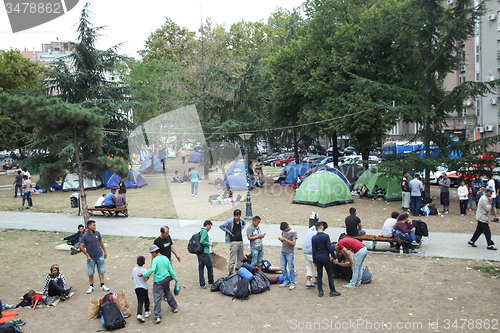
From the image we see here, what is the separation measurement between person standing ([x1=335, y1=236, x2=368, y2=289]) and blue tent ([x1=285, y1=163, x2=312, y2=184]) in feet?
58.5

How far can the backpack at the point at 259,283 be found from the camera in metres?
8.40

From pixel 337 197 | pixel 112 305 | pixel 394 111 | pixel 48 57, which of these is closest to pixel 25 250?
pixel 112 305

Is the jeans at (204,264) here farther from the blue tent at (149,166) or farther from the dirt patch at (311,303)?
the blue tent at (149,166)

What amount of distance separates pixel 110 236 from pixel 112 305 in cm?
731

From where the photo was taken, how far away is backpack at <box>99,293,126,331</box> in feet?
22.7

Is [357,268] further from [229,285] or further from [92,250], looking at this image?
[92,250]

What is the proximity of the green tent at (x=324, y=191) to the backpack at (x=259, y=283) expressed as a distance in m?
10.2

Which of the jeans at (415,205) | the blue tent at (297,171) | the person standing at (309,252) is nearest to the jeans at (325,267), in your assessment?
the person standing at (309,252)

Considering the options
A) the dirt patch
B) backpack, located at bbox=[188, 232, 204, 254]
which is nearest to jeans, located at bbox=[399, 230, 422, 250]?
the dirt patch

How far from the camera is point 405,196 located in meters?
16.7

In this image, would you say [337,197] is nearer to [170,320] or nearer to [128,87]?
[170,320]

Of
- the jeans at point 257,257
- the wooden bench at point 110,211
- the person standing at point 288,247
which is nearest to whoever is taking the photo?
the person standing at point 288,247

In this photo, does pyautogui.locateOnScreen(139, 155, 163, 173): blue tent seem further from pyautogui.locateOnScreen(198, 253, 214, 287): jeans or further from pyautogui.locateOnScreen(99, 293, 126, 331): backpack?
pyautogui.locateOnScreen(99, 293, 126, 331): backpack

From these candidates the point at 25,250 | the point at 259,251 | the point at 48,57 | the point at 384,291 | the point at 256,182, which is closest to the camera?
the point at 384,291
